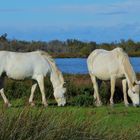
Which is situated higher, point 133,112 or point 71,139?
point 71,139

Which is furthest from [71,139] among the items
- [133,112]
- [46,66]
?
[46,66]

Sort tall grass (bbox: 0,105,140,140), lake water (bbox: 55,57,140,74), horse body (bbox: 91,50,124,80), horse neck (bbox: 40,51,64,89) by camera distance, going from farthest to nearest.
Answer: lake water (bbox: 55,57,140,74)
horse body (bbox: 91,50,124,80)
horse neck (bbox: 40,51,64,89)
tall grass (bbox: 0,105,140,140)

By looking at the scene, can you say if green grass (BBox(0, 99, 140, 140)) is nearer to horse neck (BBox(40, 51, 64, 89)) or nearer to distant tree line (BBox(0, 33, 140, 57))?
horse neck (BBox(40, 51, 64, 89))

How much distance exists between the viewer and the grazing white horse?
2062 centimetres

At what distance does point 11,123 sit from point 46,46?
6877 cm

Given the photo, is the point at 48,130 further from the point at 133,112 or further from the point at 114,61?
the point at 114,61

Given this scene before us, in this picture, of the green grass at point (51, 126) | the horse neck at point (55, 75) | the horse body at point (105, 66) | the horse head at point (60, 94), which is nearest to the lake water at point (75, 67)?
the horse body at point (105, 66)

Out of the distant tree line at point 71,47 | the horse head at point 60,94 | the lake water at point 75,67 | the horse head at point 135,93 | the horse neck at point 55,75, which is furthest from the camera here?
the distant tree line at point 71,47

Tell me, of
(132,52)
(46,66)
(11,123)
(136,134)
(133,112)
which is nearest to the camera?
(11,123)

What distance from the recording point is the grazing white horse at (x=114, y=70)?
20.6m

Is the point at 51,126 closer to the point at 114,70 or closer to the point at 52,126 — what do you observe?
the point at 52,126

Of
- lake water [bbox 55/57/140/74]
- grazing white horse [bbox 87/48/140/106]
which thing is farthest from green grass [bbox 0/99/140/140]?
lake water [bbox 55/57/140/74]

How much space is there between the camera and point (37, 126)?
8039mm

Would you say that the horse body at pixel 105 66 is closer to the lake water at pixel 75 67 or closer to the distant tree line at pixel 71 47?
the lake water at pixel 75 67
